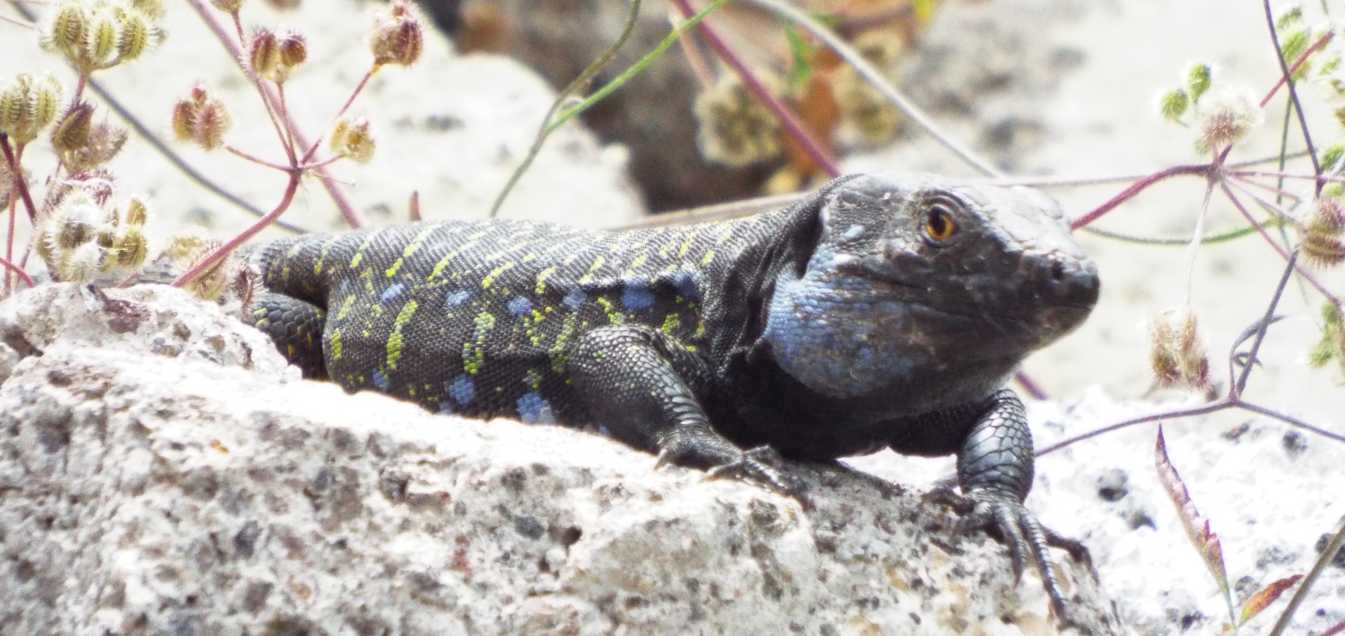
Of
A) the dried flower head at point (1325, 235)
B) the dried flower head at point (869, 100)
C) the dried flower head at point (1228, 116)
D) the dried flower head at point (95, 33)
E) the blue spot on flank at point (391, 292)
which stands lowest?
the dried flower head at point (95, 33)

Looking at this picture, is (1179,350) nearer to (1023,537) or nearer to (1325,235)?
(1325,235)

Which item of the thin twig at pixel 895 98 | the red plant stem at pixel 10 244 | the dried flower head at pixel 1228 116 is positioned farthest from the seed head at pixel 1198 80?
the red plant stem at pixel 10 244

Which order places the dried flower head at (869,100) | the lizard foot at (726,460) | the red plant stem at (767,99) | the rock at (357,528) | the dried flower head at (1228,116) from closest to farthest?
the rock at (357,528) → the lizard foot at (726,460) → the dried flower head at (1228,116) → the red plant stem at (767,99) → the dried flower head at (869,100)

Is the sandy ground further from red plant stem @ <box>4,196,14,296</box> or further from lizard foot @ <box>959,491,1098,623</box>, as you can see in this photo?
lizard foot @ <box>959,491,1098,623</box>

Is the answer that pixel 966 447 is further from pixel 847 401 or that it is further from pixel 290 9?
pixel 290 9

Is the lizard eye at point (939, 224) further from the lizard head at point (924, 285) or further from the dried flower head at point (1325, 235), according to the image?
the dried flower head at point (1325, 235)

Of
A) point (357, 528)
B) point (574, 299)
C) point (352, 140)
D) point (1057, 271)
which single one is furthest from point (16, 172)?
point (1057, 271)

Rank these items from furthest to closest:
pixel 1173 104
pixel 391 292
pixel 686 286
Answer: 1. pixel 391 292
2. pixel 686 286
3. pixel 1173 104
